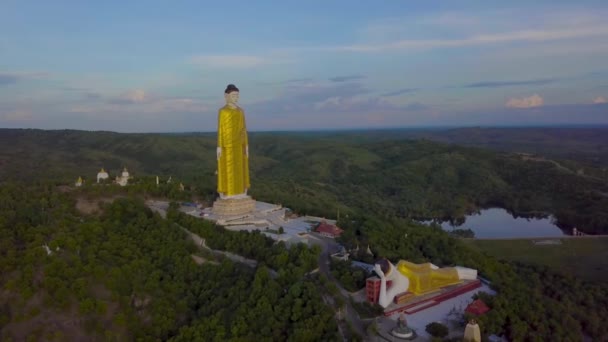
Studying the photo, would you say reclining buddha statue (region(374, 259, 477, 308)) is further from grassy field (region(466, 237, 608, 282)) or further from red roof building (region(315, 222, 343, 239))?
grassy field (region(466, 237, 608, 282))

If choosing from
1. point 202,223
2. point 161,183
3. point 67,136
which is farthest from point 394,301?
point 67,136

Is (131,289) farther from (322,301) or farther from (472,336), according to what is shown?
(472,336)

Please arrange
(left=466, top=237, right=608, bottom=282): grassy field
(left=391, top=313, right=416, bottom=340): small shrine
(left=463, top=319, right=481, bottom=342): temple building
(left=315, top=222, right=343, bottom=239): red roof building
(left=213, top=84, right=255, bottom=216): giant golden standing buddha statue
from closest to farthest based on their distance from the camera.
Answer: (left=463, top=319, right=481, bottom=342): temple building
(left=391, top=313, right=416, bottom=340): small shrine
(left=315, top=222, right=343, bottom=239): red roof building
(left=213, top=84, right=255, bottom=216): giant golden standing buddha statue
(left=466, top=237, right=608, bottom=282): grassy field

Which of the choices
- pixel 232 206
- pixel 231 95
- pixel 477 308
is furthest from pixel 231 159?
pixel 477 308

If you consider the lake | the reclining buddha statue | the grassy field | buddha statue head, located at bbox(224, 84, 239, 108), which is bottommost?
the lake

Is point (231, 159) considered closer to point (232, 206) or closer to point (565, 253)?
point (232, 206)

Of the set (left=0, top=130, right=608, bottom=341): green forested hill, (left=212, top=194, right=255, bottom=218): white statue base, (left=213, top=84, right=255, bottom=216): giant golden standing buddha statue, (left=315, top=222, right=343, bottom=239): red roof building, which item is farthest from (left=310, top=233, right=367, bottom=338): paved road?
(left=213, top=84, right=255, bottom=216): giant golden standing buddha statue

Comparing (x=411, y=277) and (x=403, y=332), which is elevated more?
(x=411, y=277)
